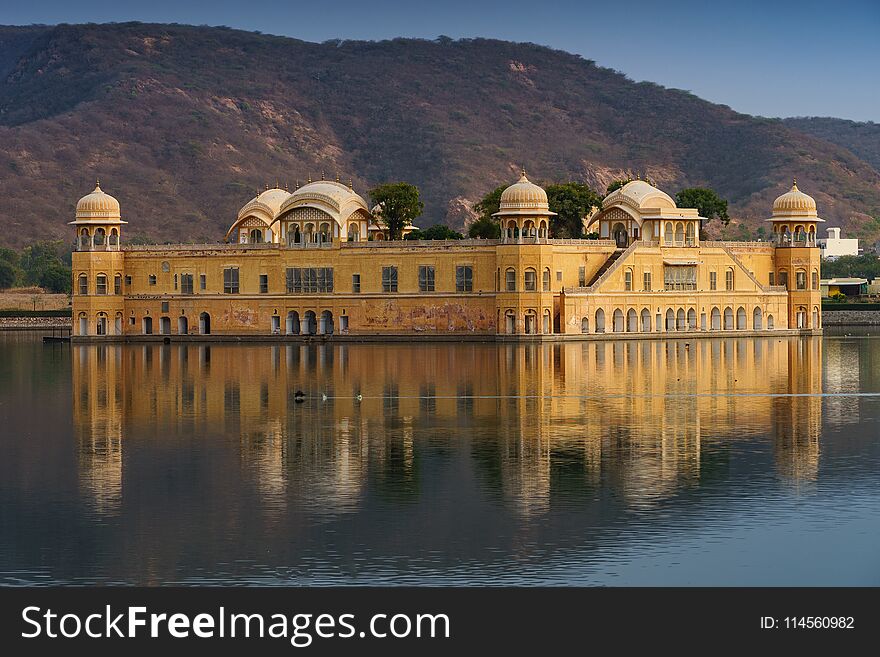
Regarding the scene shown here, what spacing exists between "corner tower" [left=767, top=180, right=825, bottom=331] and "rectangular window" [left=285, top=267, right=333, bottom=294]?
2221 cm

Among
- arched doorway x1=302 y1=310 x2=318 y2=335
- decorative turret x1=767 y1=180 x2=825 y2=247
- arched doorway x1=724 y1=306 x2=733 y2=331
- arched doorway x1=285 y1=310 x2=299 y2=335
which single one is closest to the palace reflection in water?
arched doorway x1=302 y1=310 x2=318 y2=335

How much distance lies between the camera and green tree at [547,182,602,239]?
88.0 meters

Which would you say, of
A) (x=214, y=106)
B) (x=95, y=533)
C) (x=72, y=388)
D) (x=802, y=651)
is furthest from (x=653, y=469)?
(x=214, y=106)

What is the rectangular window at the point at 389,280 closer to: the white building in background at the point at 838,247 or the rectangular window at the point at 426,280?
the rectangular window at the point at 426,280

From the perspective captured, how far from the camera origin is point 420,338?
244ft

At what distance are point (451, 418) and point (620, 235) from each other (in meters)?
44.8

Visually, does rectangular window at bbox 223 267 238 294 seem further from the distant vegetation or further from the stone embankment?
the distant vegetation

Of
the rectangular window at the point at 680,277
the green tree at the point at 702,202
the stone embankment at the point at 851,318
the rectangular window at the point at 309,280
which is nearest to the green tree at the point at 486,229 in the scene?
the green tree at the point at 702,202

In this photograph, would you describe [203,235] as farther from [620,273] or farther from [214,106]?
[620,273]

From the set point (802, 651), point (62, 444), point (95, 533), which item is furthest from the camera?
point (62, 444)

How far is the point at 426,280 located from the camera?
7469cm

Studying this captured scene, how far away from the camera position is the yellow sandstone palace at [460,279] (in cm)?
7275

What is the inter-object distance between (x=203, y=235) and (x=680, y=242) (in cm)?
8861

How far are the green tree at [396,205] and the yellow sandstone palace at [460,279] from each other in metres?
3.54
